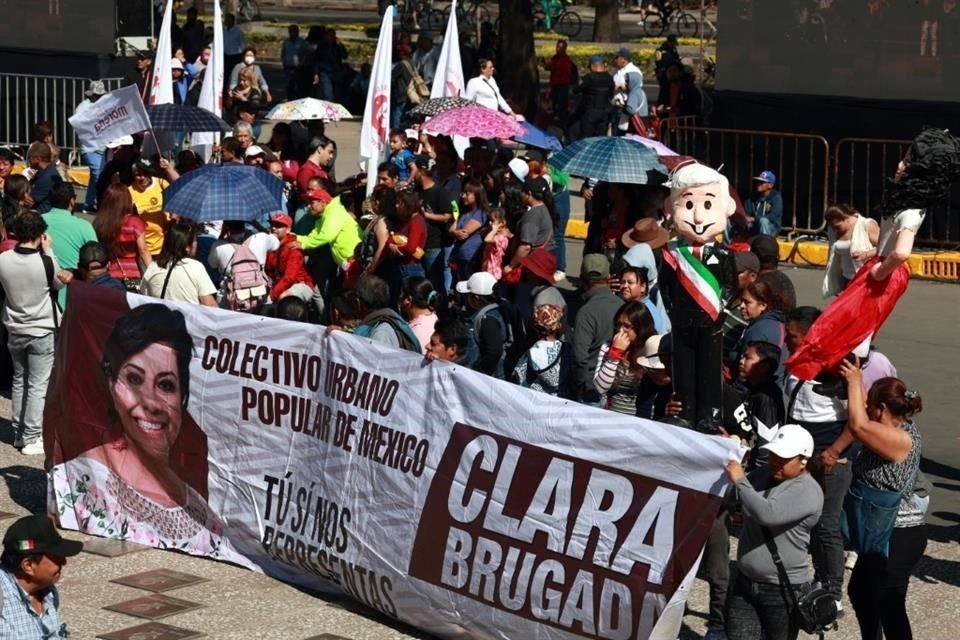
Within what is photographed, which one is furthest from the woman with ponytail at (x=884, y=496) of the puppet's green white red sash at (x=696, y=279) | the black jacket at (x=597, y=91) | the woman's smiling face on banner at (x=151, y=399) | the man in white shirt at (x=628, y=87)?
the black jacket at (x=597, y=91)

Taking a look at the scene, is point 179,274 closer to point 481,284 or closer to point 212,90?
point 481,284

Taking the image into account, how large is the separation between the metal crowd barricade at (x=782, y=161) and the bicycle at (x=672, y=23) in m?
26.5

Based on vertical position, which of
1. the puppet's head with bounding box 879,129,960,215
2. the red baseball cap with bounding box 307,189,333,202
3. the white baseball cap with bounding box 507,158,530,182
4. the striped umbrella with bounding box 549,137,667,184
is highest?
the puppet's head with bounding box 879,129,960,215

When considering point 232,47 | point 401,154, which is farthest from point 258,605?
point 232,47

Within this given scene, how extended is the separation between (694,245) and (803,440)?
193 centimetres

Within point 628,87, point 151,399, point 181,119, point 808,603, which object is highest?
point 628,87

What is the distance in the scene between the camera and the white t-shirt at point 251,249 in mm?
13344

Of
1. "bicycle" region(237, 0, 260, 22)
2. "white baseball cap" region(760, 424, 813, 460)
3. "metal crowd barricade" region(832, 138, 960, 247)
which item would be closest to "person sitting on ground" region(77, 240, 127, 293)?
"white baseball cap" region(760, 424, 813, 460)

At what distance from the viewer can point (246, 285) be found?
1280 cm

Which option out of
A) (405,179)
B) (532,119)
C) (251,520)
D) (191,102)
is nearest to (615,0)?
(532,119)

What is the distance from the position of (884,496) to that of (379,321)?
10.7ft

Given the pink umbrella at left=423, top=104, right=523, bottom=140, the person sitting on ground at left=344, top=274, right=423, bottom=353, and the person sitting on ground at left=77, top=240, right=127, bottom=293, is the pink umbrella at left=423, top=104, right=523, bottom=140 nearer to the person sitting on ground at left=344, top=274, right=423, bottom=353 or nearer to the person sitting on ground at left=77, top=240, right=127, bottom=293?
the person sitting on ground at left=77, top=240, right=127, bottom=293

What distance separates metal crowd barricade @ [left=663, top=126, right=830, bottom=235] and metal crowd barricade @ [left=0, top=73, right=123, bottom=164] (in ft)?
28.8

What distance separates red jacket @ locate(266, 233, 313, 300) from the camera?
13.2 metres
